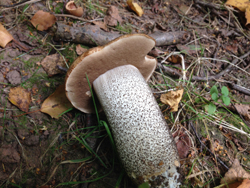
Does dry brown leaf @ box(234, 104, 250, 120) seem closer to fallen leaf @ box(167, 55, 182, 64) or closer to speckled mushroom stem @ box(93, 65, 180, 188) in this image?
fallen leaf @ box(167, 55, 182, 64)

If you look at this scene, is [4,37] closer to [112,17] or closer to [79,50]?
[79,50]

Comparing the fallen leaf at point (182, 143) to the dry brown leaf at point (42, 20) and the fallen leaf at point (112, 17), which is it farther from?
the dry brown leaf at point (42, 20)

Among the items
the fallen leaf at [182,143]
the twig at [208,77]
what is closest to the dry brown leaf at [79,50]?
the twig at [208,77]

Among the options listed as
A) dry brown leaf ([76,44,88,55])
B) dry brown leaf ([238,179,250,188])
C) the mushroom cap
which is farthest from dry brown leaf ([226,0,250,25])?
dry brown leaf ([76,44,88,55])

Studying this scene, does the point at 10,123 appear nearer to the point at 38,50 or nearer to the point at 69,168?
the point at 69,168

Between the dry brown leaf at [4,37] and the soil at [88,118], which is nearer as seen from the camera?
the soil at [88,118]

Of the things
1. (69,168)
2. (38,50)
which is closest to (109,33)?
(38,50)

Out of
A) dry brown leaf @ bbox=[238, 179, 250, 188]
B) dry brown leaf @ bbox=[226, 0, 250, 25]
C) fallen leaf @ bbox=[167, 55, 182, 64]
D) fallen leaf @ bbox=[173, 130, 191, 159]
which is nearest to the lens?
dry brown leaf @ bbox=[238, 179, 250, 188]
